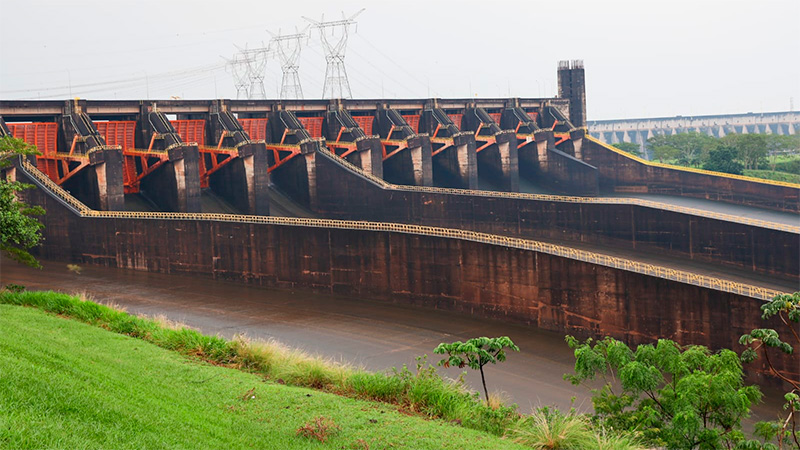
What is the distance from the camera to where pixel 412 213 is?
47531mm

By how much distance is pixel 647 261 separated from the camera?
1577 inches

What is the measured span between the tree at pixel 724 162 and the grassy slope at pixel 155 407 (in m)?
69.8

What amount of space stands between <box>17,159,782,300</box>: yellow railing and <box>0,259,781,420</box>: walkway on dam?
305 centimetres

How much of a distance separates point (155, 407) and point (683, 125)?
15711cm

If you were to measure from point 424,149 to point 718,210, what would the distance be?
70.9 ft

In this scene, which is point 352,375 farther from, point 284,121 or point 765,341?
point 284,121

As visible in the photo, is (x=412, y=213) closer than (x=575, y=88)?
Yes

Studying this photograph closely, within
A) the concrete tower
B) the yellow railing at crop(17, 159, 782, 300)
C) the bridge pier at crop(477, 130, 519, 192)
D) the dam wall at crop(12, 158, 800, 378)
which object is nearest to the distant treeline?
the concrete tower

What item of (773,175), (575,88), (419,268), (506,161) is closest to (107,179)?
(419,268)

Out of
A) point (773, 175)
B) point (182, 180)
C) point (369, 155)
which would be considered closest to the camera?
point (182, 180)

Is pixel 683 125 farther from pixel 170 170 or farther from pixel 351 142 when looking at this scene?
pixel 170 170

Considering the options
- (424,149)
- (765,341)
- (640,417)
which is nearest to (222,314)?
(640,417)

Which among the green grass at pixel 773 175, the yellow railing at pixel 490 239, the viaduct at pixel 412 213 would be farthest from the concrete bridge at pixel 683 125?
the yellow railing at pixel 490 239

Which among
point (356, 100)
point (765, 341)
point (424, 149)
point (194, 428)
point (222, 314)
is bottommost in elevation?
point (222, 314)
